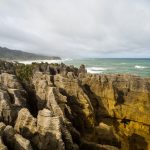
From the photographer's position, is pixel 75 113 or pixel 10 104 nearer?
pixel 10 104

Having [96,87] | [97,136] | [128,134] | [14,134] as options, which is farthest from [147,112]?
[14,134]

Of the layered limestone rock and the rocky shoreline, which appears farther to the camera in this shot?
the layered limestone rock

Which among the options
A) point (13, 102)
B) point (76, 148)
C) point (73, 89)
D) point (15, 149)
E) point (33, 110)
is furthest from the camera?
point (73, 89)

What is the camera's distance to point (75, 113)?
1573 centimetres

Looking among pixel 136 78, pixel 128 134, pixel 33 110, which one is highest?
pixel 136 78

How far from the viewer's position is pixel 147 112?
18.1 m

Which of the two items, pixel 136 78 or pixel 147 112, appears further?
pixel 136 78

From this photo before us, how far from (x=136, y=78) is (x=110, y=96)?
215 cm

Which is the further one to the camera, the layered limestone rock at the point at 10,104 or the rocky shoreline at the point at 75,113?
the layered limestone rock at the point at 10,104

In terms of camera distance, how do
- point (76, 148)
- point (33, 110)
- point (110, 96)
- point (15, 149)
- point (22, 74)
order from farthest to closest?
point (22, 74)
point (110, 96)
point (33, 110)
point (76, 148)
point (15, 149)

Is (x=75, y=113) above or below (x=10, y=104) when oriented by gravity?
below

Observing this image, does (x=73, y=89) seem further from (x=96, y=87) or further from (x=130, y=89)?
(x=130, y=89)

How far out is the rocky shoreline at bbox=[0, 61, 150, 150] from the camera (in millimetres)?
10734

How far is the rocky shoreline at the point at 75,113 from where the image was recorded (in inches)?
423
